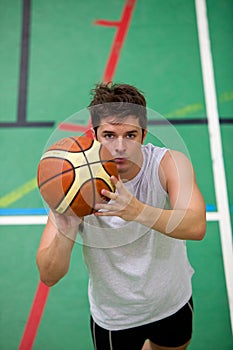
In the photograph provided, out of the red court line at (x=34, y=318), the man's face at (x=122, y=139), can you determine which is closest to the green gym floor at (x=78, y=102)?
the red court line at (x=34, y=318)

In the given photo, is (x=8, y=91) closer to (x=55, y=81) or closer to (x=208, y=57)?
(x=55, y=81)

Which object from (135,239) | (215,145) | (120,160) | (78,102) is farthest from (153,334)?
(78,102)

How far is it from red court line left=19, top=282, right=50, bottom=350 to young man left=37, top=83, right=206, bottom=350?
3.45 feet

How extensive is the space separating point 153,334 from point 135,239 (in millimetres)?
543

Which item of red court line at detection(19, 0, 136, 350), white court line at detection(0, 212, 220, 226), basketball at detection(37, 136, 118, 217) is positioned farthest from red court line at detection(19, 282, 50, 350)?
basketball at detection(37, 136, 118, 217)

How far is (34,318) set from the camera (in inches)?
113

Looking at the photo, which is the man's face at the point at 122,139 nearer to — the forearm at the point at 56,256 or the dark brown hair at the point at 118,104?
the dark brown hair at the point at 118,104

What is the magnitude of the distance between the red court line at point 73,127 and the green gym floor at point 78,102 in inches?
0.5

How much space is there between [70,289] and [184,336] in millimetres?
1272

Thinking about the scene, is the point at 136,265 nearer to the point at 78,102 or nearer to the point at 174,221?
the point at 174,221

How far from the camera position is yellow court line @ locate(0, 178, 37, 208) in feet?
11.2

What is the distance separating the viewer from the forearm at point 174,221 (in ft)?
4.51

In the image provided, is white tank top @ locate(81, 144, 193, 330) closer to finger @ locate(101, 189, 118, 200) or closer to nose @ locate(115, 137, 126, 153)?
nose @ locate(115, 137, 126, 153)

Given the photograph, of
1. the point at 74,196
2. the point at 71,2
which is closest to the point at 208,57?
the point at 71,2
